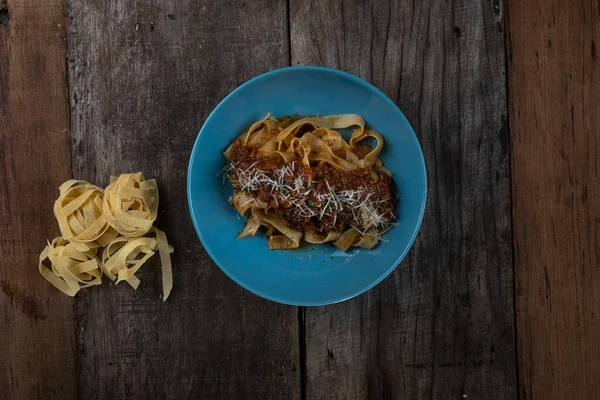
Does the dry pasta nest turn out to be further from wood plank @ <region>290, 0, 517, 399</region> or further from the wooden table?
wood plank @ <region>290, 0, 517, 399</region>

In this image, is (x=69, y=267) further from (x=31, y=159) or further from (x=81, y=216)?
(x=31, y=159)

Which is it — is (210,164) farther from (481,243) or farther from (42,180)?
(481,243)

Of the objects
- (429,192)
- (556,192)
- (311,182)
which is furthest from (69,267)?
(556,192)

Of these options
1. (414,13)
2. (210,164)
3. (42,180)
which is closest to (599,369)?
(414,13)

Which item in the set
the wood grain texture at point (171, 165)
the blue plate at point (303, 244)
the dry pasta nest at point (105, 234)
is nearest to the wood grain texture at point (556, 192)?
the blue plate at point (303, 244)

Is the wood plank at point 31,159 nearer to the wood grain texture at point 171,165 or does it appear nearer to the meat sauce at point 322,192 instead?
the wood grain texture at point 171,165

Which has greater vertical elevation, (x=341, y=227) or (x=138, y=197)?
(x=138, y=197)
